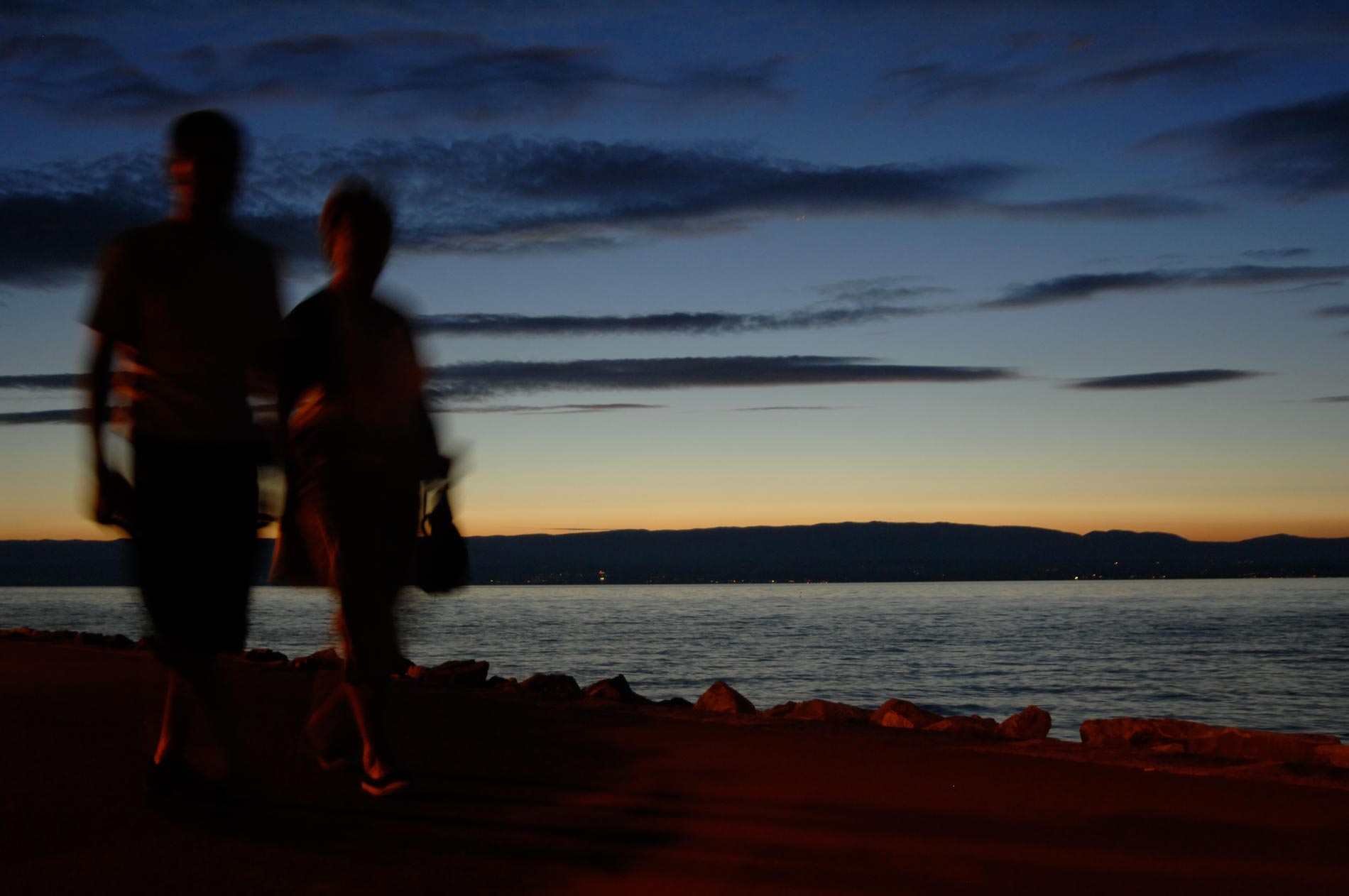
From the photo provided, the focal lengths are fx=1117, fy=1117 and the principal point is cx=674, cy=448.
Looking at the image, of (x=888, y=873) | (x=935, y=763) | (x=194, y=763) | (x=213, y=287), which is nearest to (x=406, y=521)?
(x=213, y=287)

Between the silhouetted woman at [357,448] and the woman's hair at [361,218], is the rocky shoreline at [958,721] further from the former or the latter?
the woman's hair at [361,218]

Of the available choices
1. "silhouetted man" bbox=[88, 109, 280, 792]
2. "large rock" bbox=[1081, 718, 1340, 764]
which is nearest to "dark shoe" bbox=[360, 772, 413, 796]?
"silhouetted man" bbox=[88, 109, 280, 792]

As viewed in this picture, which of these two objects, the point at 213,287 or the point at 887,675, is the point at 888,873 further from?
the point at 887,675

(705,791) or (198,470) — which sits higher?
(198,470)

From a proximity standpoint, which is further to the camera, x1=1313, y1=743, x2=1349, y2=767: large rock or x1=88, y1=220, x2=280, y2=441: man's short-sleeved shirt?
x1=1313, y1=743, x2=1349, y2=767: large rock

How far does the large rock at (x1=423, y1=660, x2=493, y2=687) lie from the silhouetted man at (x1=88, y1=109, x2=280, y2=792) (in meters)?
4.18

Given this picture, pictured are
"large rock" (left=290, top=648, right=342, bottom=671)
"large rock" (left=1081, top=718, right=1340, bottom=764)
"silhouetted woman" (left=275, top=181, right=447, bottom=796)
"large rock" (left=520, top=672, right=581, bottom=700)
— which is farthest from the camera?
"large rock" (left=290, top=648, right=342, bottom=671)

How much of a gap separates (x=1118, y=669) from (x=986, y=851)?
31178mm

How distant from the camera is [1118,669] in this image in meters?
31.3

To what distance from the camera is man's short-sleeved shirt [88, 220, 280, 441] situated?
3.12m

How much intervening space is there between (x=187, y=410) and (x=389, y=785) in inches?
48.3

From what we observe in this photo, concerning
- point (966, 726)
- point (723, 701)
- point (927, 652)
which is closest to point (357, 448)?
point (966, 726)

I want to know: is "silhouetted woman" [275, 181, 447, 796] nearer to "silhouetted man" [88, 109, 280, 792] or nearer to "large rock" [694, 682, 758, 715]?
"silhouetted man" [88, 109, 280, 792]

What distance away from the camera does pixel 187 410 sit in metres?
3.12
